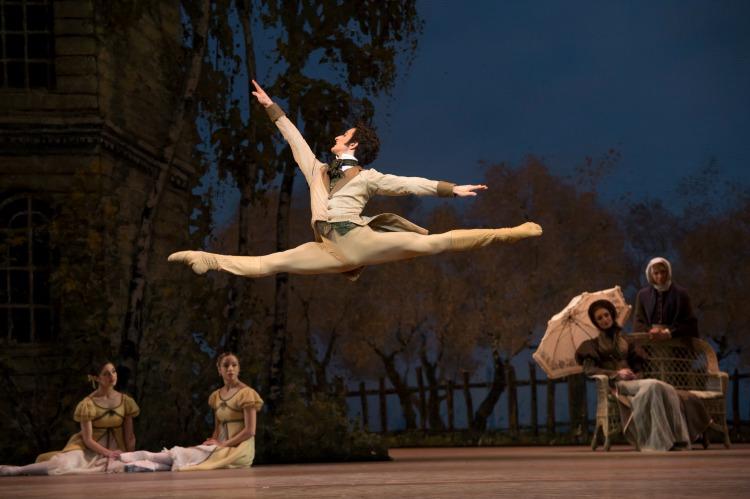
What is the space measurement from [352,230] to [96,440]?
499 cm

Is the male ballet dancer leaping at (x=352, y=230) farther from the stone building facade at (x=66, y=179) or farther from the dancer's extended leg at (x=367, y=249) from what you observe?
the stone building facade at (x=66, y=179)

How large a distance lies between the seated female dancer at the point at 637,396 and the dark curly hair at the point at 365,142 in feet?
17.3

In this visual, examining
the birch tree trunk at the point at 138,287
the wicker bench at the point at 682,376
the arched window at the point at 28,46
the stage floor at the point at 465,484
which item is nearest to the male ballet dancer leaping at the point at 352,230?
the stage floor at the point at 465,484

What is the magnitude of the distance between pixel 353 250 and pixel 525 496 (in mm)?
2205

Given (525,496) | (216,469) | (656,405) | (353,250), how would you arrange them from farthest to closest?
(656,405), (216,469), (353,250), (525,496)

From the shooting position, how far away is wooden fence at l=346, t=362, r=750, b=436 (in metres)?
23.5

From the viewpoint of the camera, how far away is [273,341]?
16859mm

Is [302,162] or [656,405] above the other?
[302,162]

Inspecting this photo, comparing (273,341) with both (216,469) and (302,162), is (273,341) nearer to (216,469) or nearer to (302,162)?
(216,469)

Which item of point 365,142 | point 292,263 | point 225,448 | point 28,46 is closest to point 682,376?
point 225,448

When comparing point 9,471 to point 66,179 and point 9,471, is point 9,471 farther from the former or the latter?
point 66,179

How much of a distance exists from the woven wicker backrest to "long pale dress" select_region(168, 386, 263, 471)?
4.07 meters

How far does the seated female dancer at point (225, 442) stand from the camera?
1197 cm

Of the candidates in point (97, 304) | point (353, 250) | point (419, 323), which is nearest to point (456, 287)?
point (419, 323)
